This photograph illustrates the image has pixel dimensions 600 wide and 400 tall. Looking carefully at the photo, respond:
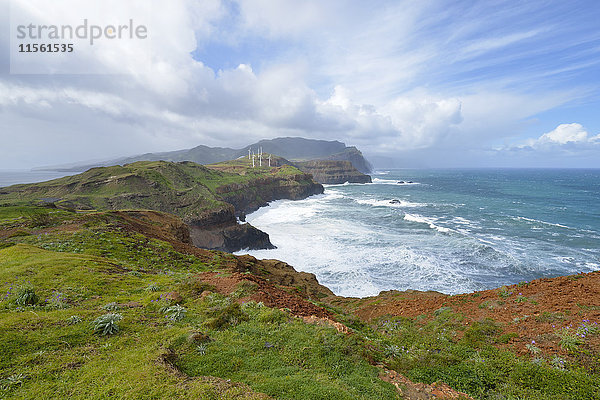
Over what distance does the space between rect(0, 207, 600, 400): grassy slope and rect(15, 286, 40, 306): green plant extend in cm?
23

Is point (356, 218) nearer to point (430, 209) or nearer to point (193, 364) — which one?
point (430, 209)

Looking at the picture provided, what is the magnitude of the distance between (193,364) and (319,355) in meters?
3.43

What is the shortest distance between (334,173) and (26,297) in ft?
561

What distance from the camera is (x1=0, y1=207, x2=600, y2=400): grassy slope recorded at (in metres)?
5.23

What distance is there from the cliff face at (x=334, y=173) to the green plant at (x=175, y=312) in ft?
539

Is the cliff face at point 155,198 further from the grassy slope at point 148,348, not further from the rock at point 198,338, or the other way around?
the rock at point 198,338

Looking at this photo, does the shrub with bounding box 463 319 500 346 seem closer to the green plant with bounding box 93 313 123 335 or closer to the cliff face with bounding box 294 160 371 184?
the green plant with bounding box 93 313 123 335

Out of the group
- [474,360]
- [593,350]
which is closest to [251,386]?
[474,360]

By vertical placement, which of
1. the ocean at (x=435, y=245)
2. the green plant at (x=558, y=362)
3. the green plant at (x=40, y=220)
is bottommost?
the ocean at (x=435, y=245)

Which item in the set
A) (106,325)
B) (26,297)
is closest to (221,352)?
(106,325)

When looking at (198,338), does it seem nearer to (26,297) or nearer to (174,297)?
(174,297)

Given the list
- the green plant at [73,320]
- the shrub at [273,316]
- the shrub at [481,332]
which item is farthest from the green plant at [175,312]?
the shrub at [481,332]

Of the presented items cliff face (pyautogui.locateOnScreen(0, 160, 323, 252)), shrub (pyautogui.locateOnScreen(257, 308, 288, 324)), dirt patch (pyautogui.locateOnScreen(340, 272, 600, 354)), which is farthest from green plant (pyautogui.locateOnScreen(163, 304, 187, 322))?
cliff face (pyautogui.locateOnScreen(0, 160, 323, 252))

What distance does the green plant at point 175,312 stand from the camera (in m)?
8.49
